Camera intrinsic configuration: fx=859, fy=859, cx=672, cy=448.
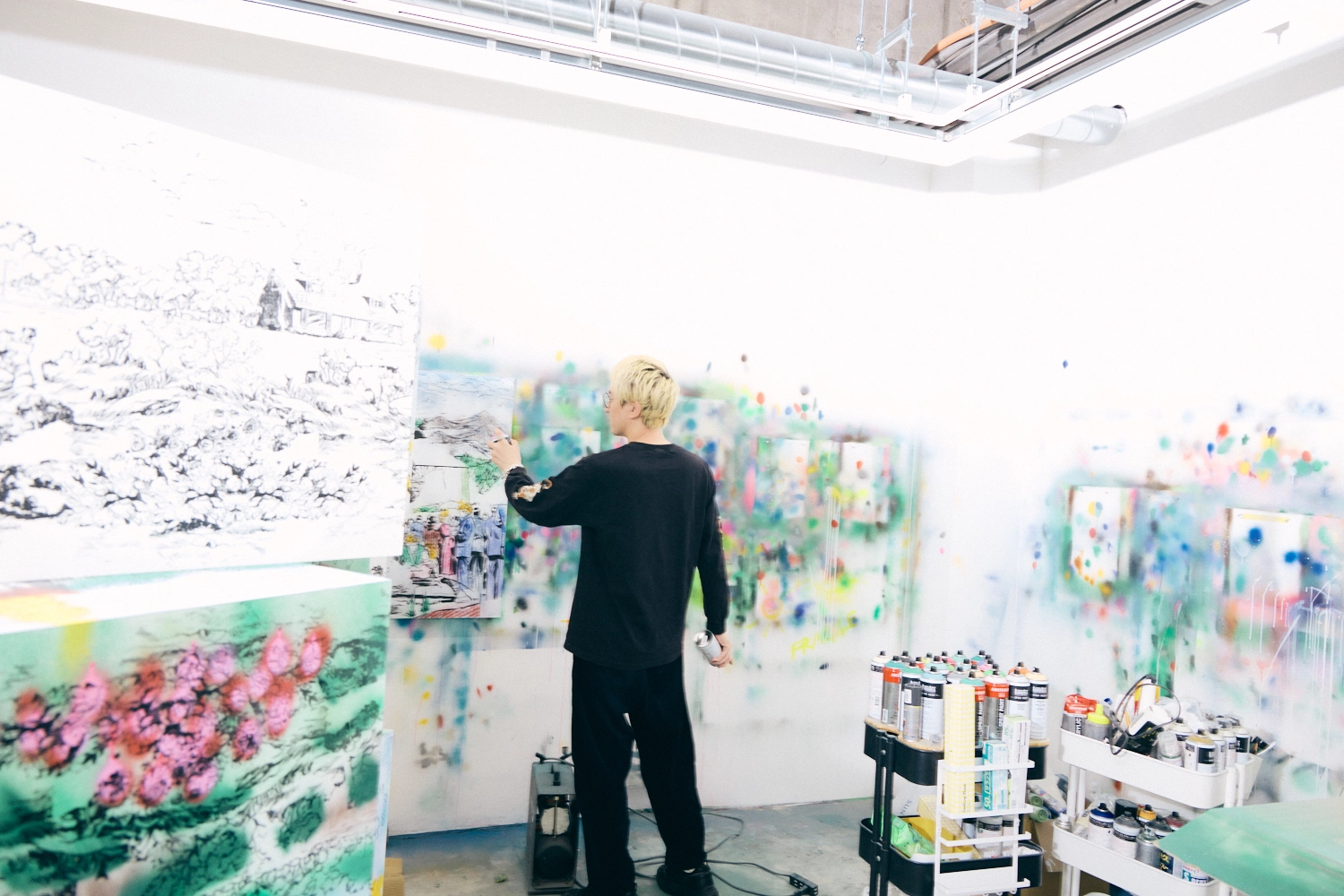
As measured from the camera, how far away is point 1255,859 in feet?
4.56

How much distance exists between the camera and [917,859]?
243 centimetres

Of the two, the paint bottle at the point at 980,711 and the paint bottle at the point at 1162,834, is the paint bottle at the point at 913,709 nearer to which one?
the paint bottle at the point at 980,711

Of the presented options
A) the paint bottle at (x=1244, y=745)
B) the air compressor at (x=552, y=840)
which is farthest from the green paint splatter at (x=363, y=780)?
the paint bottle at (x=1244, y=745)

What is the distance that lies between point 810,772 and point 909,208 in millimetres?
2517

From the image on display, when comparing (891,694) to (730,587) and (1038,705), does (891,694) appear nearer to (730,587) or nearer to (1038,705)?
(1038,705)

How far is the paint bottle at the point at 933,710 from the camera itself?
98.1 inches

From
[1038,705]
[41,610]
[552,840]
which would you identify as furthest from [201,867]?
[1038,705]

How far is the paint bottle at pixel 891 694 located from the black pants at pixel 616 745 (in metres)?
0.61

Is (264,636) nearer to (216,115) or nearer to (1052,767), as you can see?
(216,115)

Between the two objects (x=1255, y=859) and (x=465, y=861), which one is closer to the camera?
(x=1255, y=859)

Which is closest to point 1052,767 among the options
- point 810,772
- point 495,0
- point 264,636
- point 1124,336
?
point 810,772

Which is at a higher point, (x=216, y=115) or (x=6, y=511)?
(x=216, y=115)

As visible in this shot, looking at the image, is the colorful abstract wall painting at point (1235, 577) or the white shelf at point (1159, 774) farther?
the colorful abstract wall painting at point (1235, 577)

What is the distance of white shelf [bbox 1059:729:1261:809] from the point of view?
2418 mm
